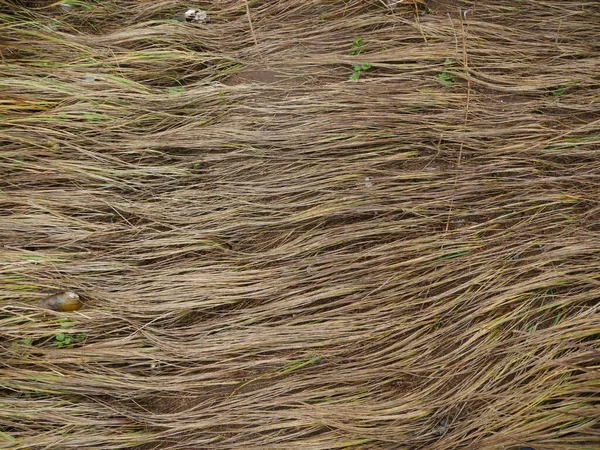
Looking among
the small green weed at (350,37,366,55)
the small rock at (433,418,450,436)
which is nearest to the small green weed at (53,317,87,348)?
the small rock at (433,418,450,436)

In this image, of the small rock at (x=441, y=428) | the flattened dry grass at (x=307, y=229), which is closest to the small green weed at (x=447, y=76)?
the flattened dry grass at (x=307, y=229)

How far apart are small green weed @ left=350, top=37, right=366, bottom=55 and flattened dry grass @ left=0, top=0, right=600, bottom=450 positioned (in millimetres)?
12

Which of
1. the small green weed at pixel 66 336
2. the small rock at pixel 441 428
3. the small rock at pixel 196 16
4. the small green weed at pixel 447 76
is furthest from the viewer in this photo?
the small rock at pixel 196 16

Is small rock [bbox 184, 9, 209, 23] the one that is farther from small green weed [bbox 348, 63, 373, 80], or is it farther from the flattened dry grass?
small green weed [bbox 348, 63, 373, 80]

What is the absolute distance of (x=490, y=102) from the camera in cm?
185

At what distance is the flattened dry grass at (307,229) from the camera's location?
1540mm

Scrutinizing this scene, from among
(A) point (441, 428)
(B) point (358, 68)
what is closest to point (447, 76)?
(B) point (358, 68)

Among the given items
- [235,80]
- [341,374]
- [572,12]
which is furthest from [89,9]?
[572,12]

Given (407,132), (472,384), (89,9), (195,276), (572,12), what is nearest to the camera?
(472,384)

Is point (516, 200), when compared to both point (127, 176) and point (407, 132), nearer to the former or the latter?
point (407, 132)

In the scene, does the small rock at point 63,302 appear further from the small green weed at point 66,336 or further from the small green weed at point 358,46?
the small green weed at point 358,46

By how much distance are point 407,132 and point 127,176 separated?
3.25ft

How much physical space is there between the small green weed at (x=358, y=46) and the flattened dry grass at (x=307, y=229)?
0.01 metres

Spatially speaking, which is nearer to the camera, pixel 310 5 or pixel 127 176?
pixel 127 176
